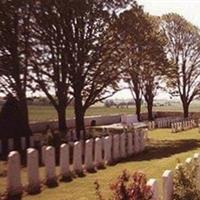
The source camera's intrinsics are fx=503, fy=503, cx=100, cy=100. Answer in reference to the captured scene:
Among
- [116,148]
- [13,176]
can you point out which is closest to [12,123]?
[116,148]

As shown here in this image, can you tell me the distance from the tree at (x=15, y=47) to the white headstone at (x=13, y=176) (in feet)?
38.0

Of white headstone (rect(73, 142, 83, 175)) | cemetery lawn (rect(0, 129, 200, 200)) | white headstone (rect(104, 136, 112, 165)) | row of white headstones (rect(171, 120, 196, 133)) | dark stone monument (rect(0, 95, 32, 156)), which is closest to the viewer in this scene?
cemetery lawn (rect(0, 129, 200, 200))

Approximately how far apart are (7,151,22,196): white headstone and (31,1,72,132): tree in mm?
13527

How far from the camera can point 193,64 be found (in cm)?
5234

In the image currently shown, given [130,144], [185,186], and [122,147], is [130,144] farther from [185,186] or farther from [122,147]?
[185,186]

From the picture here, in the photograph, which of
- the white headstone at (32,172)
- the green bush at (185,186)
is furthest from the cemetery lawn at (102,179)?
the green bush at (185,186)

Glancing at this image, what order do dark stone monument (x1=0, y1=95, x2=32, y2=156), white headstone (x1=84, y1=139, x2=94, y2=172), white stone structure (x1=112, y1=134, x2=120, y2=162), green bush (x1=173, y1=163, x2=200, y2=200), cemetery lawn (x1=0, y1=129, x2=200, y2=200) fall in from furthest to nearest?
dark stone monument (x1=0, y1=95, x2=32, y2=156)
white stone structure (x1=112, y1=134, x2=120, y2=162)
white headstone (x1=84, y1=139, x2=94, y2=172)
cemetery lawn (x1=0, y1=129, x2=200, y2=200)
green bush (x1=173, y1=163, x2=200, y2=200)

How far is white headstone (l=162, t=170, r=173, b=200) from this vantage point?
8414mm

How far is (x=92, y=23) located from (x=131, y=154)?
8.75 m

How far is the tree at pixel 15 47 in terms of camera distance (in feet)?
78.5

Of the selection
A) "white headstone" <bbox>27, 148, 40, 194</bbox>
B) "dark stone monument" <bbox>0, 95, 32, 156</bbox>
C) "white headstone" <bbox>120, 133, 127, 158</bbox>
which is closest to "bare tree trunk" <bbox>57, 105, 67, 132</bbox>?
"dark stone monument" <bbox>0, 95, 32, 156</bbox>

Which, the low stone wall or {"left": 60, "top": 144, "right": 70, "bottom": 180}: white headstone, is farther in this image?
the low stone wall

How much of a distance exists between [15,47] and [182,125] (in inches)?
721

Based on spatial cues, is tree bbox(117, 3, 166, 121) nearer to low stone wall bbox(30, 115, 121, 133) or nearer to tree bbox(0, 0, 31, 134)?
tree bbox(0, 0, 31, 134)
